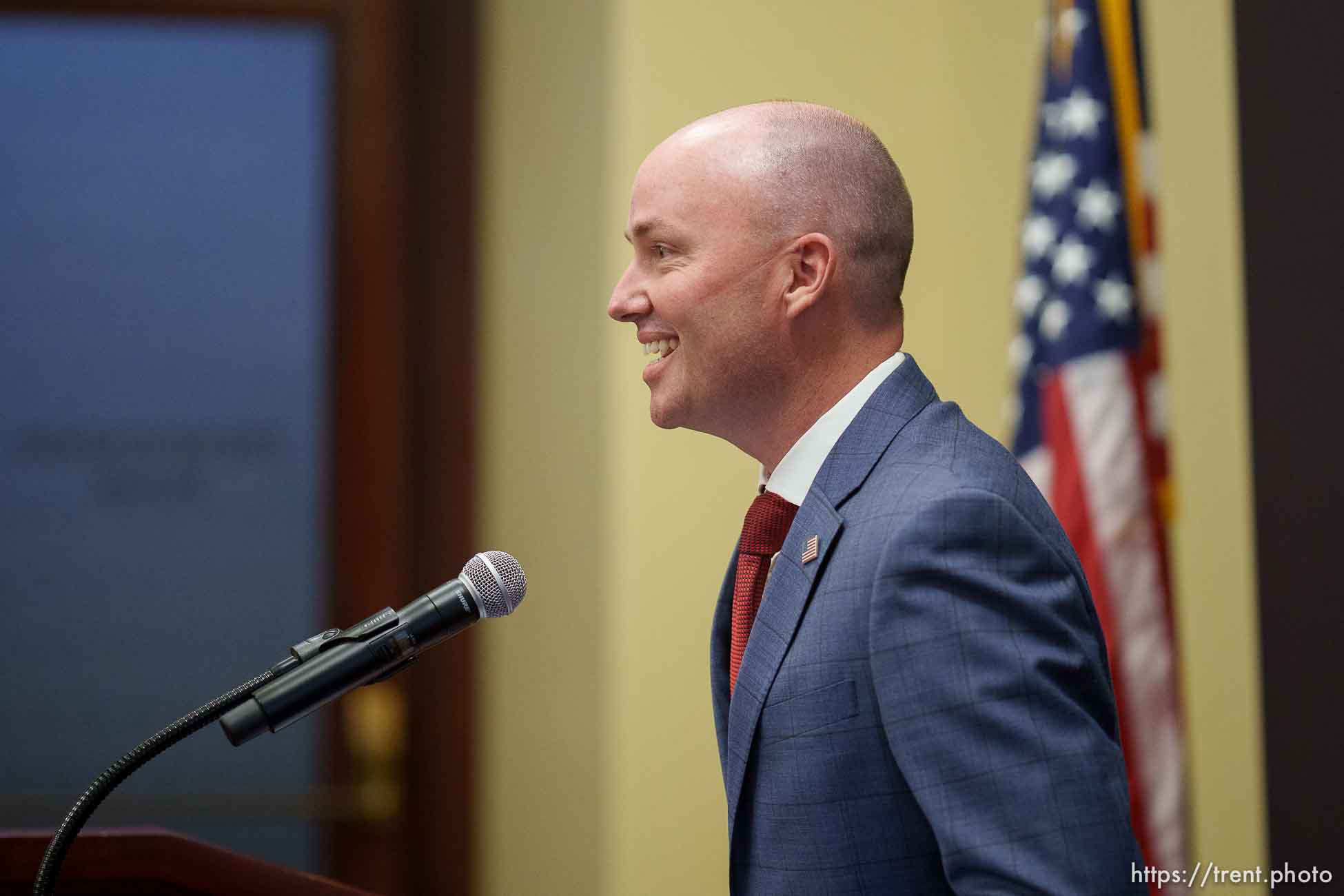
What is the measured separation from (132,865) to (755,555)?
2.18ft

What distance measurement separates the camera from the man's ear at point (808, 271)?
4.15ft

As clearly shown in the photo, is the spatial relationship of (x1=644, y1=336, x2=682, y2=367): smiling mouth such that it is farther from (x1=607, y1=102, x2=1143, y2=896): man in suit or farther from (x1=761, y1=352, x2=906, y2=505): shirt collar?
(x1=761, y1=352, x2=906, y2=505): shirt collar

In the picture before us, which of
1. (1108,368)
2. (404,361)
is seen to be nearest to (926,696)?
(1108,368)

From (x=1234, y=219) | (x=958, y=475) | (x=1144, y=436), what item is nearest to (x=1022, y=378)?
(x=1144, y=436)

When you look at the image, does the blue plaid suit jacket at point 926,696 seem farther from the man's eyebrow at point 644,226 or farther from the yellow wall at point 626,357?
the yellow wall at point 626,357

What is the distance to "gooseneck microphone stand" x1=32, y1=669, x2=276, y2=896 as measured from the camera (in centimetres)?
95

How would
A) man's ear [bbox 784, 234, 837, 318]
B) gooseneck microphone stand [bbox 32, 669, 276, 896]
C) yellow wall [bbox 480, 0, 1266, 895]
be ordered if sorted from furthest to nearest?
yellow wall [bbox 480, 0, 1266, 895] < man's ear [bbox 784, 234, 837, 318] < gooseneck microphone stand [bbox 32, 669, 276, 896]

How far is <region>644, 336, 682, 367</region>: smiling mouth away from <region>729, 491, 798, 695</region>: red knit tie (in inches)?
6.9

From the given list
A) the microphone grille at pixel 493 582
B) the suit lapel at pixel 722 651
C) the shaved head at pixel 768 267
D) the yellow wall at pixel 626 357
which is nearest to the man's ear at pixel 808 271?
the shaved head at pixel 768 267

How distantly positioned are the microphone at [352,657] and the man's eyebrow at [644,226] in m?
0.45

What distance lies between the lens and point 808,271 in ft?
4.18

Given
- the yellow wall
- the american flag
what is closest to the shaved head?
the american flag

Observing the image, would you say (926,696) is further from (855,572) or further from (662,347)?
(662,347)

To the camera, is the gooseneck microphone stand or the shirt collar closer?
the gooseneck microphone stand
